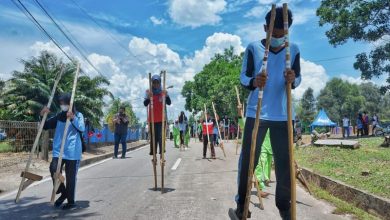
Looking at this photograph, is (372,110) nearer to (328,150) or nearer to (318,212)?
(328,150)

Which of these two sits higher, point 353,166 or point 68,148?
point 68,148

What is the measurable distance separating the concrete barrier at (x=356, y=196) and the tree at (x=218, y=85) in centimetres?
3500

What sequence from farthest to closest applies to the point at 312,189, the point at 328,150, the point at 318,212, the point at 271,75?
the point at 328,150, the point at 312,189, the point at 318,212, the point at 271,75

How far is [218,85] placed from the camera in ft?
175

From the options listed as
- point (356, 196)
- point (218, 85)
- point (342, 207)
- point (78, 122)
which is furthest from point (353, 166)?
point (218, 85)

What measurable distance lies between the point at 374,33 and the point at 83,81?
17625 millimetres

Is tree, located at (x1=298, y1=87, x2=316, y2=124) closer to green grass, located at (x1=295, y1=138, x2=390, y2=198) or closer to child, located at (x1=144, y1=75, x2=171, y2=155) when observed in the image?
green grass, located at (x1=295, y1=138, x2=390, y2=198)

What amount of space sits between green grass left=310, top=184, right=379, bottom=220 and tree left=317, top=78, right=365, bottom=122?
9351 centimetres

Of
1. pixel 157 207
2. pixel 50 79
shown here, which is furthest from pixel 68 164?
pixel 50 79

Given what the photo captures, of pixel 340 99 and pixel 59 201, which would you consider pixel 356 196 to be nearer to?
pixel 59 201

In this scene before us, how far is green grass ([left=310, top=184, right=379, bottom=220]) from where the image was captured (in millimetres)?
6785

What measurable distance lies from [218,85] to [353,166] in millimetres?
42497

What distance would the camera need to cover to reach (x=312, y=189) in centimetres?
932

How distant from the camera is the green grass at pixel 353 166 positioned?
27.1 feet
